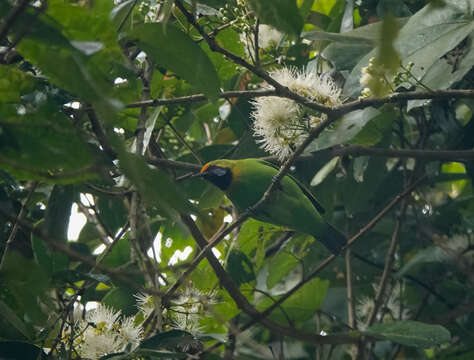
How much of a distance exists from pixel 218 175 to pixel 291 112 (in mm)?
550

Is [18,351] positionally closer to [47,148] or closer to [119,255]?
[119,255]

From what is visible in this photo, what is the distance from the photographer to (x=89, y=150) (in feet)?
3.93

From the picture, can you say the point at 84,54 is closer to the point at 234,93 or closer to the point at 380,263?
the point at 234,93

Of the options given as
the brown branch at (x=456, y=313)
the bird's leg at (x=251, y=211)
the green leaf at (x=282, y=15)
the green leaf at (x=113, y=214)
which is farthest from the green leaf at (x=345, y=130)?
the brown branch at (x=456, y=313)

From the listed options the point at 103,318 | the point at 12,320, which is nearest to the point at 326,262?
the point at 103,318

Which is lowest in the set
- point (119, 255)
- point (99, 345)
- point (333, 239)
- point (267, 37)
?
point (99, 345)

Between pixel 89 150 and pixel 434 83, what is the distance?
138 centimetres

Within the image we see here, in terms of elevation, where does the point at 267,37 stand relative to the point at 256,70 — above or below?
above

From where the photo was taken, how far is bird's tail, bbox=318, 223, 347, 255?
287 cm

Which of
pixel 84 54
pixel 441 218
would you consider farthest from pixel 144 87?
pixel 441 218

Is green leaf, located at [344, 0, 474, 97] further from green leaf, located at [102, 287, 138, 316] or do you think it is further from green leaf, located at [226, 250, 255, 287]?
green leaf, located at [102, 287, 138, 316]

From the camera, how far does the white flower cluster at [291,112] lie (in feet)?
7.38

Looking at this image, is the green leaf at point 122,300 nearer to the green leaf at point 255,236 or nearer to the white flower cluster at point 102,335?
the white flower cluster at point 102,335

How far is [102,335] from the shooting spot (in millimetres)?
2123
